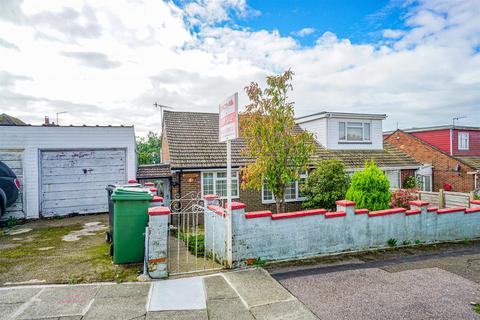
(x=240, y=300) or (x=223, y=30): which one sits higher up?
(x=223, y=30)

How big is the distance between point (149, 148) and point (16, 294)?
2717cm

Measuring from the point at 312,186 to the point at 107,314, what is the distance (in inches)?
394

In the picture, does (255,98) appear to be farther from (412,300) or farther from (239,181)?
(412,300)

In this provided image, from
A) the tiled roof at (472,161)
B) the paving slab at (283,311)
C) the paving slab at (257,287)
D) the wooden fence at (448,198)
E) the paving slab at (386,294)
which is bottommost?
the paving slab at (386,294)

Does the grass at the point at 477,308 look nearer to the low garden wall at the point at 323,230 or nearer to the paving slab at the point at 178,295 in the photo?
the low garden wall at the point at 323,230

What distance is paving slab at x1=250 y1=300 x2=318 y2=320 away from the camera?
163 inches

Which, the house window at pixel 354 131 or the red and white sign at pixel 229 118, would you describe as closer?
the red and white sign at pixel 229 118

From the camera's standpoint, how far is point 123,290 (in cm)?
484

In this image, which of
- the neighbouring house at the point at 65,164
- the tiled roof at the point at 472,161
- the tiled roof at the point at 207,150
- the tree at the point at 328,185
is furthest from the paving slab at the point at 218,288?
the tiled roof at the point at 472,161

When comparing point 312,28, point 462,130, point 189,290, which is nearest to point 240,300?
point 189,290

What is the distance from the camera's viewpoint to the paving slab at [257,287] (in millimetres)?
4660

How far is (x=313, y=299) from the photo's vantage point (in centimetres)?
468

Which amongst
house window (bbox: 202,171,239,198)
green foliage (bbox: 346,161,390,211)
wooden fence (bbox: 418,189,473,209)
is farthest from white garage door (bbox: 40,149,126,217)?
wooden fence (bbox: 418,189,473,209)

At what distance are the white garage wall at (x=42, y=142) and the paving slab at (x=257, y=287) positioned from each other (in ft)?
26.8
